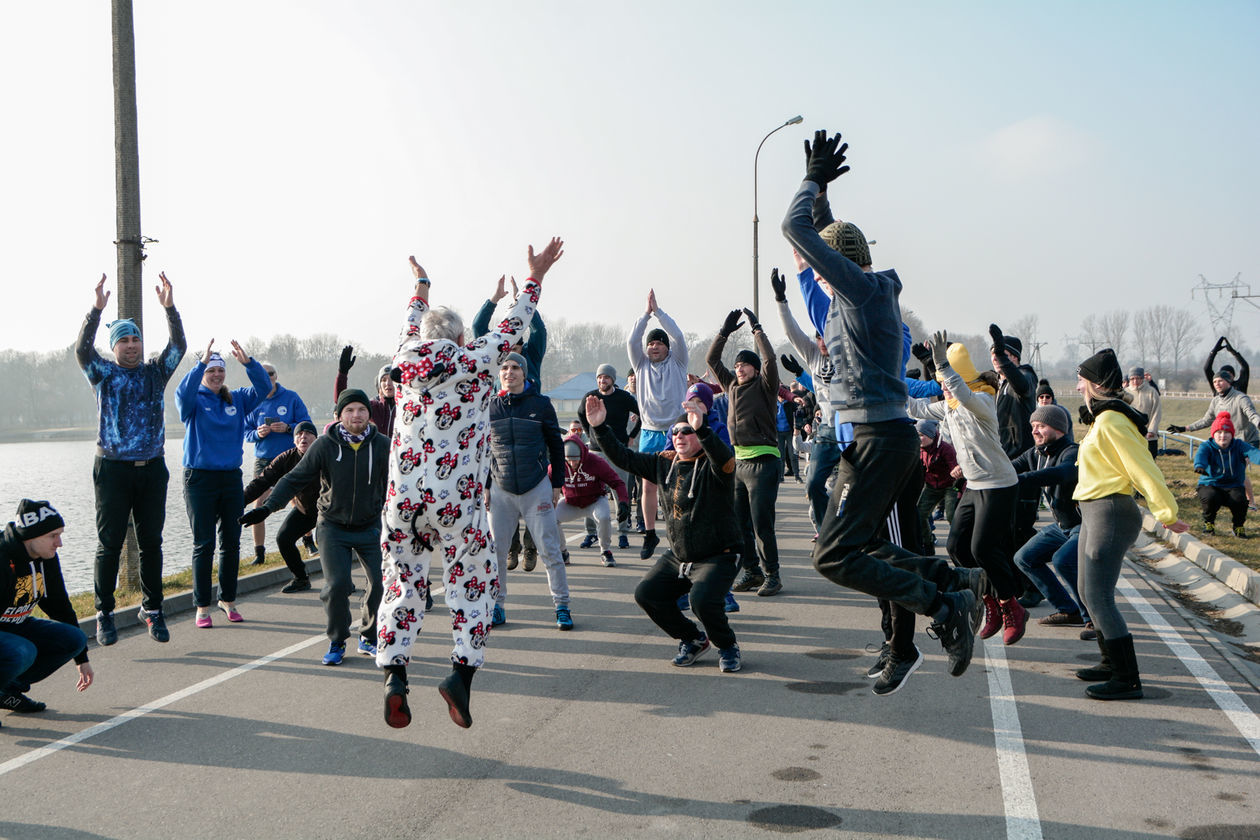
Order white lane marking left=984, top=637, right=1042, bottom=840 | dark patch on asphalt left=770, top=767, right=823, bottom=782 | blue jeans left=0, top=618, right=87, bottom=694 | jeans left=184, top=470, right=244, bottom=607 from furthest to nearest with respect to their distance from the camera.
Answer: jeans left=184, top=470, right=244, bottom=607, blue jeans left=0, top=618, right=87, bottom=694, dark patch on asphalt left=770, top=767, right=823, bottom=782, white lane marking left=984, top=637, right=1042, bottom=840

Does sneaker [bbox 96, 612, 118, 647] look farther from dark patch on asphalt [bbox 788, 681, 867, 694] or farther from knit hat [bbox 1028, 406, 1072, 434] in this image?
knit hat [bbox 1028, 406, 1072, 434]

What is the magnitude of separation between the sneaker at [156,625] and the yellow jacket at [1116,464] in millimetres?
6377

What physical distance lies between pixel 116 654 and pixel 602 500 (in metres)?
4.38

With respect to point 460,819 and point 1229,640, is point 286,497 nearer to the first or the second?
point 460,819

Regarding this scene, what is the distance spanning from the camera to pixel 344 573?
282 inches

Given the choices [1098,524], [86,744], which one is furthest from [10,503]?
[1098,524]

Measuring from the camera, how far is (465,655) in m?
4.71

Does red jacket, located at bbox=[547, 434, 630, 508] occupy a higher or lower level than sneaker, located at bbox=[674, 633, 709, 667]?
higher

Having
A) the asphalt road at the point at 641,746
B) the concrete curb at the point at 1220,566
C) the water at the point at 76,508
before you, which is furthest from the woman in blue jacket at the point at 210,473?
the concrete curb at the point at 1220,566

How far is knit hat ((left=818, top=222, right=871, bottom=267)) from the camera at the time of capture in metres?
4.91

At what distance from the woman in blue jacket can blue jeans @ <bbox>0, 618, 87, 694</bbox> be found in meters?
2.22

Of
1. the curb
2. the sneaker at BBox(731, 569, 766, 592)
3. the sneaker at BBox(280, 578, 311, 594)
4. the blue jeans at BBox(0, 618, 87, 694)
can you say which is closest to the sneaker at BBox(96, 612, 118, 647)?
the curb

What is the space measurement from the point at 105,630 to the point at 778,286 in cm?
551

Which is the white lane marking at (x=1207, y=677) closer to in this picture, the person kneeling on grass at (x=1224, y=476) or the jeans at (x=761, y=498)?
the jeans at (x=761, y=498)
